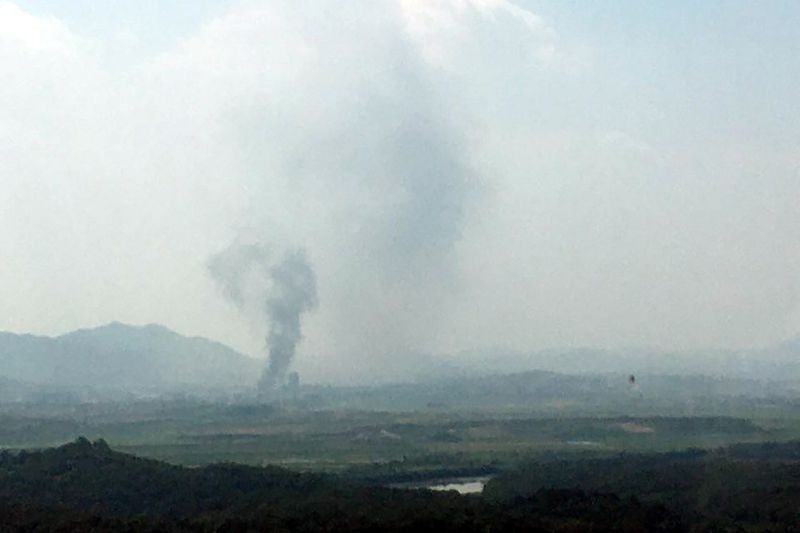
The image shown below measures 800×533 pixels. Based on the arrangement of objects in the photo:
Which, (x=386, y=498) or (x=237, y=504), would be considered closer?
(x=237, y=504)

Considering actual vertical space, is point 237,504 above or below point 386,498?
below

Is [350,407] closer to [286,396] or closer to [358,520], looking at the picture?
[286,396]

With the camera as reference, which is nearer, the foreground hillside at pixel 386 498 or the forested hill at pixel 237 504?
the forested hill at pixel 237 504

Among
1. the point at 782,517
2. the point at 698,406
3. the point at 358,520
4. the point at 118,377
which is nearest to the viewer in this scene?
the point at 358,520

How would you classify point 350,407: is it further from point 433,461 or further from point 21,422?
point 433,461

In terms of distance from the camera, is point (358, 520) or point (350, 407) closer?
point (358, 520)

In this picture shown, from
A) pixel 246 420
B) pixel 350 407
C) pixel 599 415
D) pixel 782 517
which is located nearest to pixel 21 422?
pixel 246 420

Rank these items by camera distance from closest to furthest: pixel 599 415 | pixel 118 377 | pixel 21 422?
pixel 21 422 → pixel 599 415 → pixel 118 377

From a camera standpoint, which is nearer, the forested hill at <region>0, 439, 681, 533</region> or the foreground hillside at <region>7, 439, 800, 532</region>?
the forested hill at <region>0, 439, 681, 533</region>

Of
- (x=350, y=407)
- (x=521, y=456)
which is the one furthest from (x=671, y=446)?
(x=350, y=407)
